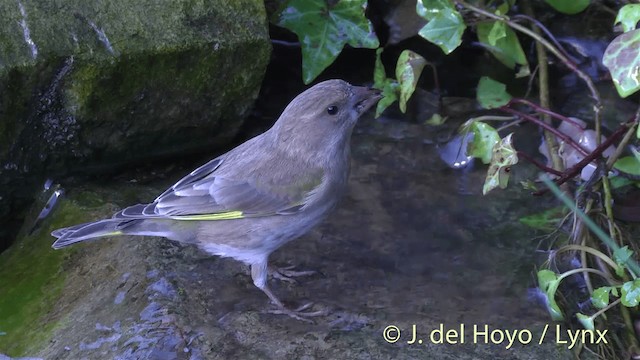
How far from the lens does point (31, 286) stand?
3900mm

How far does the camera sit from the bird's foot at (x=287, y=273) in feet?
12.6

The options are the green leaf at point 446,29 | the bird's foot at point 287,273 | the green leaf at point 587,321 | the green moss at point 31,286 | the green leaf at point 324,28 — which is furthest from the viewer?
the green leaf at point 324,28

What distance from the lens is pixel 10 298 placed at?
388cm

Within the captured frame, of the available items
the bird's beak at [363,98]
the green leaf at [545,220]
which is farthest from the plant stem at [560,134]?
the bird's beak at [363,98]

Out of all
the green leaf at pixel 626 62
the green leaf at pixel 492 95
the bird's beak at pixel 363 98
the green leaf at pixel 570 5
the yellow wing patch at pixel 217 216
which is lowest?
the green leaf at pixel 492 95

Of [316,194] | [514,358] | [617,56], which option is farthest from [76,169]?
[617,56]

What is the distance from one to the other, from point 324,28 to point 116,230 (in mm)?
1737

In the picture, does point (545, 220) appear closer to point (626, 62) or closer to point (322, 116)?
point (626, 62)

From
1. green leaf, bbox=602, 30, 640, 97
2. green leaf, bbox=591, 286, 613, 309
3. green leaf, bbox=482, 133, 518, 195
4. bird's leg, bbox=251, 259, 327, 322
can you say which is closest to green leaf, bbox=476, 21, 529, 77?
green leaf, bbox=482, 133, 518, 195

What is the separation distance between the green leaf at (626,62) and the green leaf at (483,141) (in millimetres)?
710

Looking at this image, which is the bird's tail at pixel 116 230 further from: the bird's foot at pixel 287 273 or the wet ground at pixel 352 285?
the bird's foot at pixel 287 273

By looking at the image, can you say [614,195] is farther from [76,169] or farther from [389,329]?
[76,169]

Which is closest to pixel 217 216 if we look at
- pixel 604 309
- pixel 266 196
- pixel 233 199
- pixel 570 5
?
pixel 233 199

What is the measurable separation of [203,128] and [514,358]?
85.6 inches
